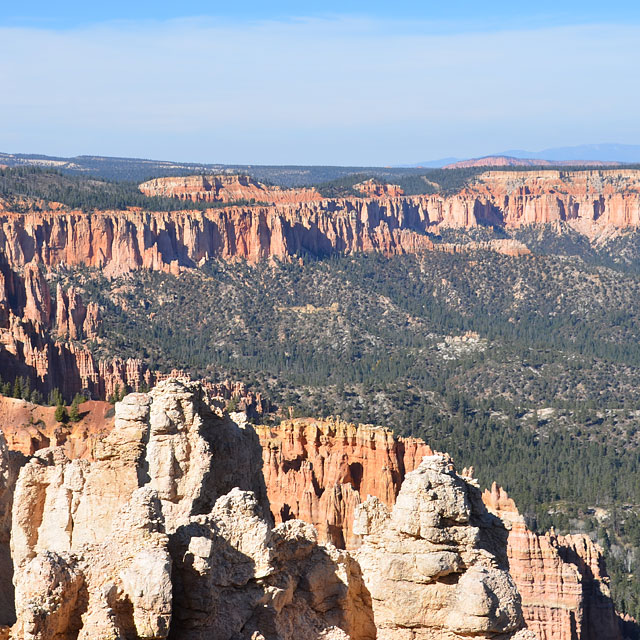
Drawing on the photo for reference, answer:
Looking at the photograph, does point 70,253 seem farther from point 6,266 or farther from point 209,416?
point 209,416

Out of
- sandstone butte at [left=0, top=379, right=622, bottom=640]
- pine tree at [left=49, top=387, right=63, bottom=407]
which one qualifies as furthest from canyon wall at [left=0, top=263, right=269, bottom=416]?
sandstone butte at [left=0, top=379, right=622, bottom=640]

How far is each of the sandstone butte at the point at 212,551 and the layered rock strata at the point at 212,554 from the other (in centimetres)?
2

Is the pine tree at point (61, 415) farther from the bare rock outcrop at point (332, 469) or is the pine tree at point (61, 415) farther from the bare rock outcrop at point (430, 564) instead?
the bare rock outcrop at point (430, 564)

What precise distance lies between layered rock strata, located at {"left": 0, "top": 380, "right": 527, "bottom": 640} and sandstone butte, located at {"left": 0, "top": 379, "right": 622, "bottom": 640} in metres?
0.02

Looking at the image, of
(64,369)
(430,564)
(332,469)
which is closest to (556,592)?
(332,469)

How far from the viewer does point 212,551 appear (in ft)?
55.4

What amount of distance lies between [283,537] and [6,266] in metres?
99.5

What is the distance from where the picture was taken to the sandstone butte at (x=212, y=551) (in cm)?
1524

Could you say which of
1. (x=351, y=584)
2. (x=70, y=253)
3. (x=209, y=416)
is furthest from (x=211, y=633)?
(x=70, y=253)

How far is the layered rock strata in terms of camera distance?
15.2 m

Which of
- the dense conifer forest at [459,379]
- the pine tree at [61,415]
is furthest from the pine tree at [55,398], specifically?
the dense conifer forest at [459,379]

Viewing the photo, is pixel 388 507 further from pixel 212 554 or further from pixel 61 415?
pixel 61 415

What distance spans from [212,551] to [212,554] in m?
0.06

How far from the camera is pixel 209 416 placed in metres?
24.2
